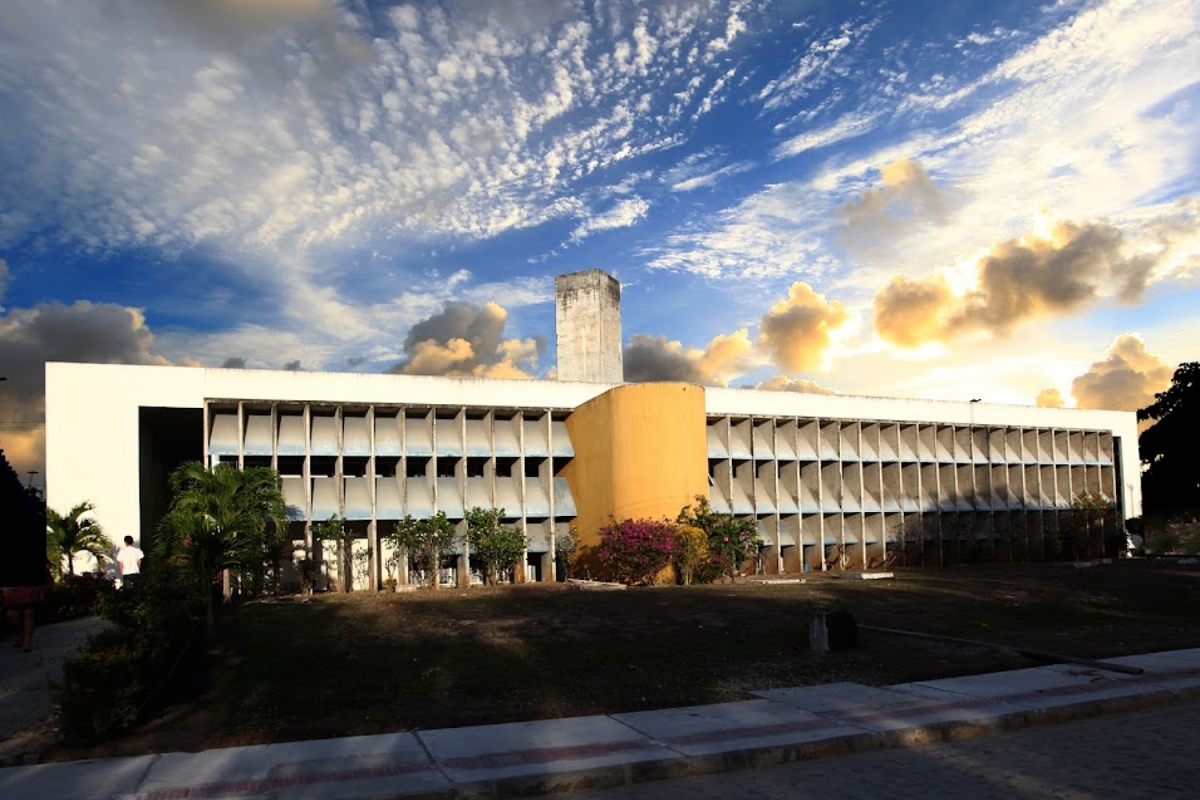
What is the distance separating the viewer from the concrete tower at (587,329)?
32.1m

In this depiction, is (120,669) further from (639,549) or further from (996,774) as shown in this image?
(639,549)

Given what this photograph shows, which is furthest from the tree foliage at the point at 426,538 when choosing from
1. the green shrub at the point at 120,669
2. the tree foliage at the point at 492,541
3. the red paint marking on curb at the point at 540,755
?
the red paint marking on curb at the point at 540,755

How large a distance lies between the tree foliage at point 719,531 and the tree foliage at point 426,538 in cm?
607

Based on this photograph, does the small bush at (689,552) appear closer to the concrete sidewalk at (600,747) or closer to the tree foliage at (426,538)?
the tree foliage at (426,538)

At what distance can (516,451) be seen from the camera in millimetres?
27906

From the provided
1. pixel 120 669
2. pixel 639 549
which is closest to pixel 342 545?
pixel 639 549

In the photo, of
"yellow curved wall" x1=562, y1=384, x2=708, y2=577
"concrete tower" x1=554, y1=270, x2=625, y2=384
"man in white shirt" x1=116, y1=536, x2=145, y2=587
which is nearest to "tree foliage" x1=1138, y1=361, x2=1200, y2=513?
"concrete tower" x1=554, y1=270, x2=625, y2=384

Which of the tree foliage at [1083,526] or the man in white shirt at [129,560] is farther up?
the man in white shirt at [129,560]

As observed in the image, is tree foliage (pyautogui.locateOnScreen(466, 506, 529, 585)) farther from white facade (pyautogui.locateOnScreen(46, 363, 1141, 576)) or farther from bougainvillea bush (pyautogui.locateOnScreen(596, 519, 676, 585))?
bougainvillea bush (pyautogui.locateOnScreen(596, 519, 676, 585))

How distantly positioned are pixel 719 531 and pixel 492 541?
19.6 feet

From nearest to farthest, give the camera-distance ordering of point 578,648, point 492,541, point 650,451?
point 578,648 → point 650,451 → point 492,541

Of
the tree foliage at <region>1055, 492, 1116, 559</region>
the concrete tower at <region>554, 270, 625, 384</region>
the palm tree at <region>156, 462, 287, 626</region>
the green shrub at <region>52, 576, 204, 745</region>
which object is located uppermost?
the concrete tower at <region>554, 270, 625, 384</region>

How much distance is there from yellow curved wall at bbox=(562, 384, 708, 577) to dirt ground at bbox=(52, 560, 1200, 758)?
14.3ft

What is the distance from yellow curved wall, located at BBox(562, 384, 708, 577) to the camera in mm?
24406
